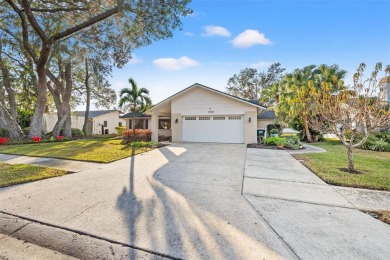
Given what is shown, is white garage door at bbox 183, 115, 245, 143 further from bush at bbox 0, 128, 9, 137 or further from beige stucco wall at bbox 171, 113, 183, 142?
bush at bbox 0, 128, 9, 137

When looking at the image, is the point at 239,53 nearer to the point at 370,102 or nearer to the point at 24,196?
the point at 370,102

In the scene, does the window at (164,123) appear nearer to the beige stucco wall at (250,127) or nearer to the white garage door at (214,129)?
the white garage door at (214,129)

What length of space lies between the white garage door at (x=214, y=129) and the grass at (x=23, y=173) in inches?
415

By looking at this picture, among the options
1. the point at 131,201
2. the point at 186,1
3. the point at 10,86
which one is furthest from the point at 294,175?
the point at 10,86

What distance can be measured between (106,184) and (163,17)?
926 cm

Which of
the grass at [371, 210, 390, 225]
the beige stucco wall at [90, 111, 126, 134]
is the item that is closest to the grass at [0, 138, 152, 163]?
the grass at [371, 210, 390, 225]

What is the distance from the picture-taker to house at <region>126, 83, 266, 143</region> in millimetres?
14680

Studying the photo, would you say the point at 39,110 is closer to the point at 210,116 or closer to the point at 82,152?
the point at 82,152

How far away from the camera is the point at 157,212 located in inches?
143

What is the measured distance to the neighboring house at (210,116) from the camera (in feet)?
48.2

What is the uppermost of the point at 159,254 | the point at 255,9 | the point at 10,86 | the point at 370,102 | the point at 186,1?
the point at 186,1

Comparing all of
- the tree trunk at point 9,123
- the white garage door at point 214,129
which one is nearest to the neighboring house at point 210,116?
the white garage door at point 214,129

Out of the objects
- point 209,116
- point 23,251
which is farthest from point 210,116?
point 23,251

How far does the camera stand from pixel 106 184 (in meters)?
5.24
